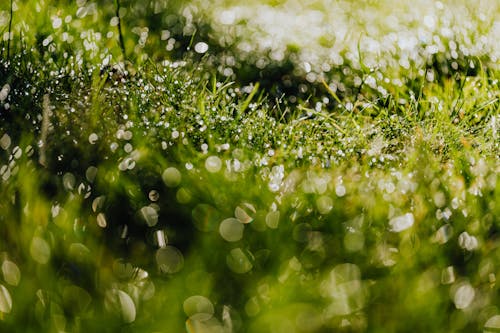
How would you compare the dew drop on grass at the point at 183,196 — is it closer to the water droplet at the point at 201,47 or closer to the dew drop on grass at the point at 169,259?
the dew drop on grass at the point at 169,259

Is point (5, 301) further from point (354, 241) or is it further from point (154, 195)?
point (354, 241)

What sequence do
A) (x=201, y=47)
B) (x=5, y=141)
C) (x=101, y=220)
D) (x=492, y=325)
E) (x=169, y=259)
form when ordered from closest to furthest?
(x=492, y=325), (x=169, y=259), (x=101, y=220), (x=5, y=141), (x=201, y=47)

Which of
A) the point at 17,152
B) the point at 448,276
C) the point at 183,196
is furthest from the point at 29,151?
the point at 448,276

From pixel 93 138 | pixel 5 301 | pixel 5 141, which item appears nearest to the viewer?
pixel 5 301

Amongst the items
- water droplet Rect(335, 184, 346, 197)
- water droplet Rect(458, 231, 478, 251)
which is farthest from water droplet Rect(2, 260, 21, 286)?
water droplet Rect(458, 231, 478, 251)

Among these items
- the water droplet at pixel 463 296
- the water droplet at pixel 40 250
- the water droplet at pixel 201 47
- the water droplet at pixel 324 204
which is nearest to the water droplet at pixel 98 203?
the water droplet at pixel 40 250

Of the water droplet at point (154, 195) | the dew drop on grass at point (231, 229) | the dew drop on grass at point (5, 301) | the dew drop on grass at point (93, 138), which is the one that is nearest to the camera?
the dew drop on grass at point (5, 301)
